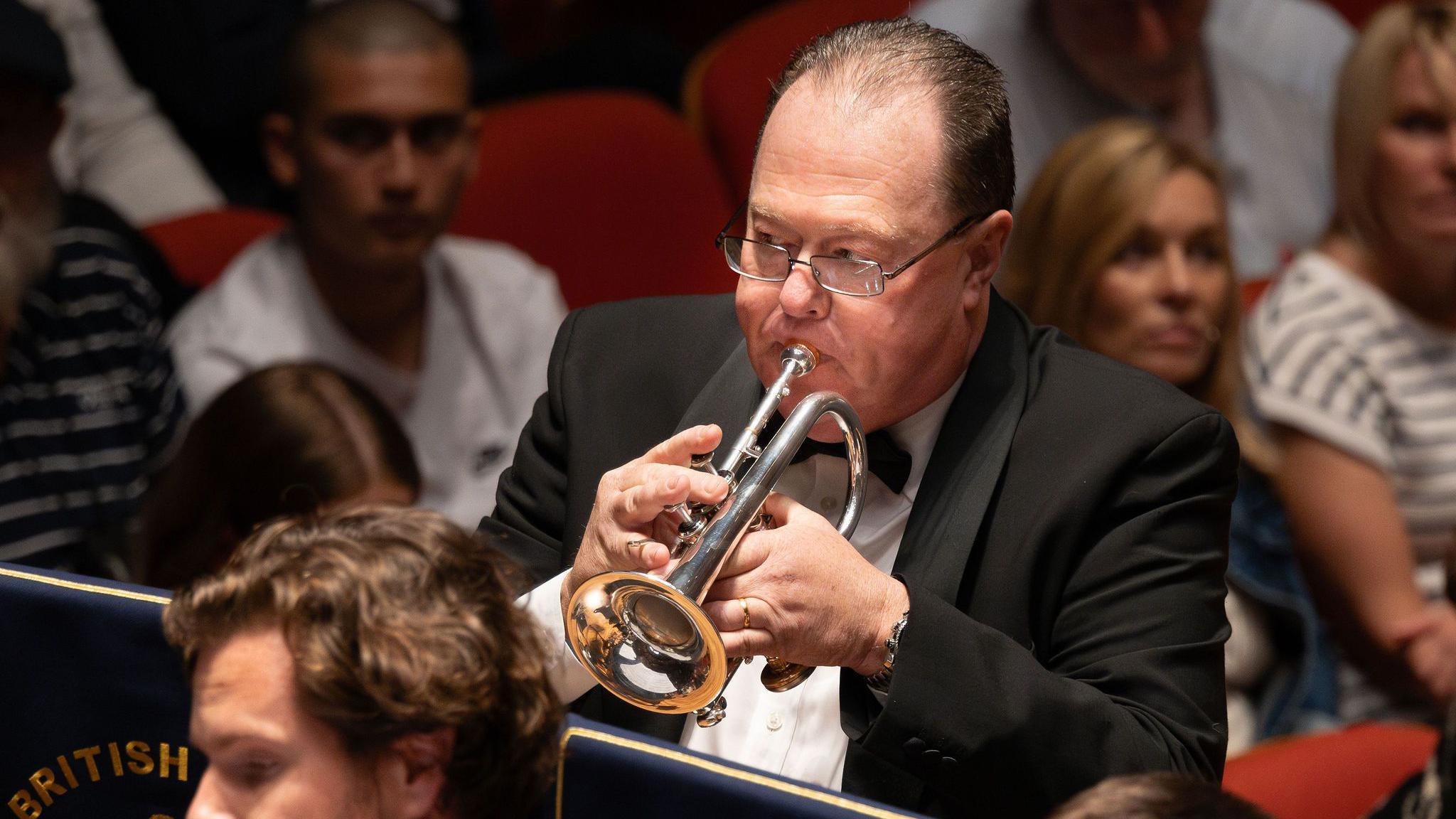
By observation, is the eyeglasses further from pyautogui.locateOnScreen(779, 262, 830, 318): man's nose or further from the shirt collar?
the shirt collar

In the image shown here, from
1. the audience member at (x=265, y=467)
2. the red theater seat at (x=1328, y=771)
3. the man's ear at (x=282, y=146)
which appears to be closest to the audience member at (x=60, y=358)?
the audience member at (x=265, y=467)

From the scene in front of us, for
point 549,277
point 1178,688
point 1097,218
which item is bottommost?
point 549,277

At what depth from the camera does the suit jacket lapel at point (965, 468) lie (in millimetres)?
1442

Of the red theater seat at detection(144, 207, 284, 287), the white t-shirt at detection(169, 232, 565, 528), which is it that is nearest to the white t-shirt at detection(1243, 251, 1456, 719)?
the white t-shirt at detection(169, 232, 565, 528)

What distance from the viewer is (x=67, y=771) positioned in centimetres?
138

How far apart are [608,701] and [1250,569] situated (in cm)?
155

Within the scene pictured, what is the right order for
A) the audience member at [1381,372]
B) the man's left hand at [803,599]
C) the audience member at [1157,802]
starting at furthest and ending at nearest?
the audience member at [1381,372]
the man's left hand at [803,599]
the audience member at [1157,802]

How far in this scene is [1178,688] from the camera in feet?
4.52

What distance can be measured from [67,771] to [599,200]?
2.06m

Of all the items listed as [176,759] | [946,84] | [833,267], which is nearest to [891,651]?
[833,267]

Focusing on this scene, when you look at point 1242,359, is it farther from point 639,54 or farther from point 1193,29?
point 639,54

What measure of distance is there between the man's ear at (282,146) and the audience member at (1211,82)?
4.11 feet

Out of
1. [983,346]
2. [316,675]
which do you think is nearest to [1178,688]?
[983,346]

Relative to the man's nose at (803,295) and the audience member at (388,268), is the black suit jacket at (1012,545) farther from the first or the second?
the audience member at (388,268)
